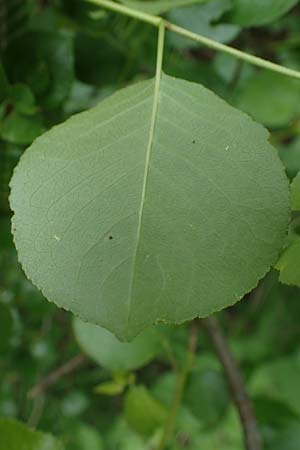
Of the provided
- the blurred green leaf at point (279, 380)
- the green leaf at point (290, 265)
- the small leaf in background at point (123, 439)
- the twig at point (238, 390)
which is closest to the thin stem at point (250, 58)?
the green leaf at point (290, 265)

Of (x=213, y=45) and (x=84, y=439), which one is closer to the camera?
(x=213, y=45)

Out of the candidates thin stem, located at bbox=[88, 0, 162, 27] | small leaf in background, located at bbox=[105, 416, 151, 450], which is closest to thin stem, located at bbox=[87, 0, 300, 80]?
thin stem, located at bbox=[88, 0, 162, 27]

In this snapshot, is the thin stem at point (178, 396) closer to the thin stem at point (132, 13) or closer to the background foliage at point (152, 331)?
the background foliage at point (152, 331)

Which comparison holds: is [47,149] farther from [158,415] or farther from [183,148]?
[158,415]

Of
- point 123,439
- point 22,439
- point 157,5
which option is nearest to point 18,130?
point 157,5

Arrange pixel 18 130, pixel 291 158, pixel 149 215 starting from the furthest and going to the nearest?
pixel 291 158 < pixel 18 130 < pixel 149 215

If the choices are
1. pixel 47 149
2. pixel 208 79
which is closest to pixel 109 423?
pixel 208 79

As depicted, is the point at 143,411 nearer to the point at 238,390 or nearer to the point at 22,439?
the point at 238,390
